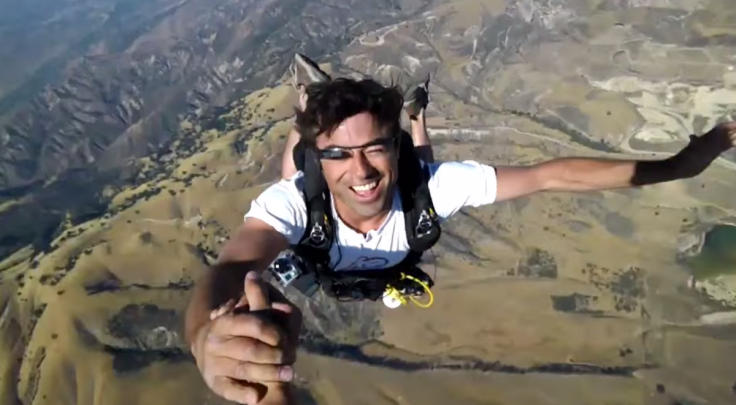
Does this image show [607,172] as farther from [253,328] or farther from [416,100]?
[253,328]

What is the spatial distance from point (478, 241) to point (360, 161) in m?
36.5

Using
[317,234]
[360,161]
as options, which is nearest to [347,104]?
→ [360,161]

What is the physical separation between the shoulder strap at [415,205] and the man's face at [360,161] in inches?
11.6

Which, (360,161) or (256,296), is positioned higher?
(256,296)

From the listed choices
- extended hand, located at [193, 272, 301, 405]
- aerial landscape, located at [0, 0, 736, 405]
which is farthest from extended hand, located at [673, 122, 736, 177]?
aerial landscape, located at [0, 0, 736, 405]

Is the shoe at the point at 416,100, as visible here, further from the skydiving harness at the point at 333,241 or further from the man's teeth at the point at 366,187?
the man's teeth at the point at 366,187

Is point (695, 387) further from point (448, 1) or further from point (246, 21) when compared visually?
point (246, 21)

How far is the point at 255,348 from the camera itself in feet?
5.70

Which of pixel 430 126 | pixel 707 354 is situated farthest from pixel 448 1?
pixel 707 354

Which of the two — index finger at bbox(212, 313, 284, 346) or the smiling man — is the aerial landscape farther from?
index finger at bbox(212, 313, 284, 346)

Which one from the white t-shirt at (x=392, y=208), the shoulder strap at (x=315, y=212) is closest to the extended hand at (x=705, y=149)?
the white t-shirt at (x=392, y=208)

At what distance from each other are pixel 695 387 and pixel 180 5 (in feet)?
404

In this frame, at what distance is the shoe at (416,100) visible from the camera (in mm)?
5090

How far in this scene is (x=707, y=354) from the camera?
2934 centimetres
